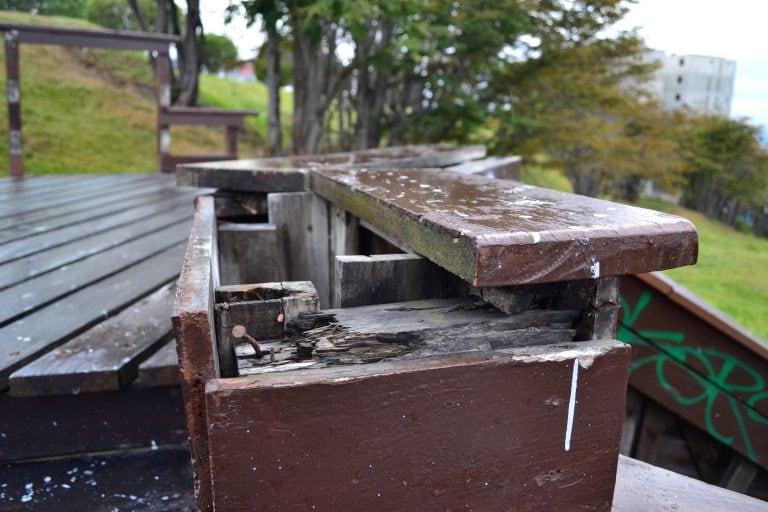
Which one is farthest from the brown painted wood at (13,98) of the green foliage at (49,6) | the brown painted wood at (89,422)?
the green foliage at (49,6)

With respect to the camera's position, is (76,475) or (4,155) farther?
(4,155)

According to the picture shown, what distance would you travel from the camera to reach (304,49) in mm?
8352

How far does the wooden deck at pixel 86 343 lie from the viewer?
1496 mm

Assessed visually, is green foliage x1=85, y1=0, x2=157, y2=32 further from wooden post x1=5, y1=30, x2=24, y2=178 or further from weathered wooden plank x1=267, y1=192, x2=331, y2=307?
weathered wooden plank x1=267, y1=192, x2=331, y2=307

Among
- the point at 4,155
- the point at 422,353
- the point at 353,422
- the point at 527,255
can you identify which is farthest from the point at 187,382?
the point at 4,155

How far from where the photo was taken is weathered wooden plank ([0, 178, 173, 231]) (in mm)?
3736

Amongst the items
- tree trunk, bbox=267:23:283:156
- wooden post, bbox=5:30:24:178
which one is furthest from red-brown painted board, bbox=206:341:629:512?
tree trunk, bbox=267:23:283:156

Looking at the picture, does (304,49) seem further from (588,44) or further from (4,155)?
(4,155)

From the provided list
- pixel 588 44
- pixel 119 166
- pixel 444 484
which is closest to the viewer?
pixel 444 484

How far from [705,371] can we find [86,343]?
2466 millimetres

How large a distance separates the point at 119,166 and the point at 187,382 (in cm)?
1407

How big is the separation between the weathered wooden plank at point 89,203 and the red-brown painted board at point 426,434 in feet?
10.5

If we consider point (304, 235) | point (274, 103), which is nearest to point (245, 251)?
point (304, 235)

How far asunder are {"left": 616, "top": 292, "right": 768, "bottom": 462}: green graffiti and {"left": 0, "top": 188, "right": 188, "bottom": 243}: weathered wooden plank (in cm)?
304
